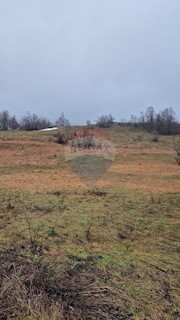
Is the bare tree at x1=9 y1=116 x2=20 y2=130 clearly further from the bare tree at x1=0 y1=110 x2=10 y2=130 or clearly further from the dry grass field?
the dry grass field

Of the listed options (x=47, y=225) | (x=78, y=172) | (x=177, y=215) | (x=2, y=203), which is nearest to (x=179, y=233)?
(x=177, y=215)

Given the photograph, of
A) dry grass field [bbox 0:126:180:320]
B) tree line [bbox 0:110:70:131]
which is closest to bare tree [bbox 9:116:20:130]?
tree line [bbox 0:110:70:131]

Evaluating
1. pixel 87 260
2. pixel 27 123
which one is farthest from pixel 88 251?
pixel 27 123

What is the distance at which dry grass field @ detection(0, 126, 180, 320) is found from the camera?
2611mm

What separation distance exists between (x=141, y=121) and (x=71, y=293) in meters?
34.2

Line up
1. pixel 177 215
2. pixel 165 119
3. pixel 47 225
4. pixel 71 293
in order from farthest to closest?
pixel 165 119 → pixel 177 215 → pixel 47 225 → pixel 71 293

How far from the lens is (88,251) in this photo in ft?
12.0

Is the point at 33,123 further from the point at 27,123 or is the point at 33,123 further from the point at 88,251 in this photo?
the point at 88,251

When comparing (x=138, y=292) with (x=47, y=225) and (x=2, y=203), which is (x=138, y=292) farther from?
(x=2, y=203)

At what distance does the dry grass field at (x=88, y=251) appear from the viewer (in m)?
2.61

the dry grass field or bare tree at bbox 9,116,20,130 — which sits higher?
bare tree at bbox 9,116,20,130

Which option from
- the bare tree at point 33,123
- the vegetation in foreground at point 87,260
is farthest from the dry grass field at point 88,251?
the bare tree at point 33,123

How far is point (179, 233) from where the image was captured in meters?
4.42

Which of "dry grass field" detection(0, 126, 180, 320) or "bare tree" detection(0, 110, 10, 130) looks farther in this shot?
"bare tree" detection(0, 110, 10, 130)
